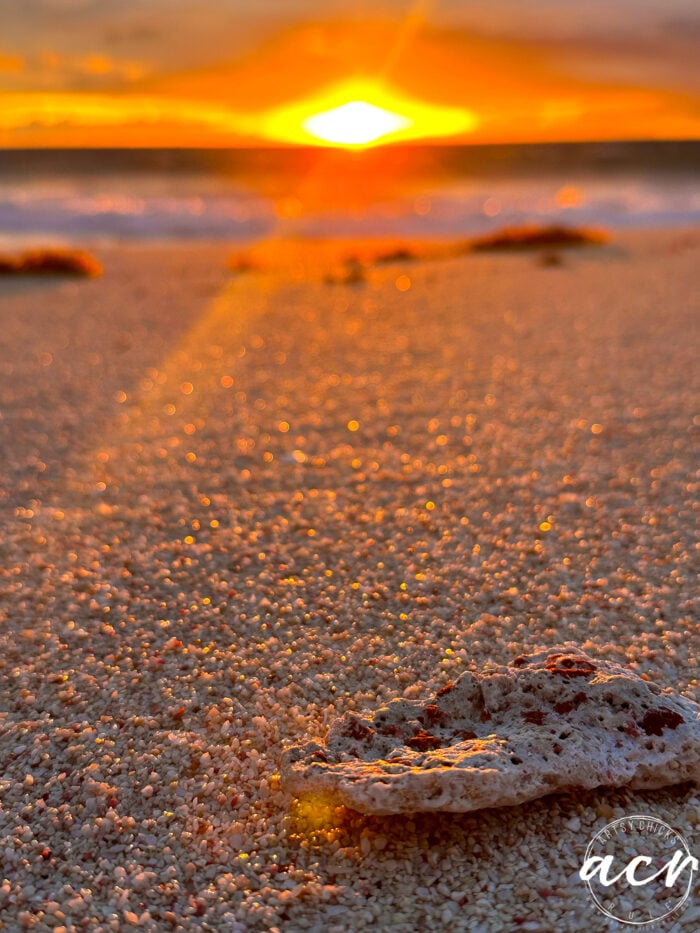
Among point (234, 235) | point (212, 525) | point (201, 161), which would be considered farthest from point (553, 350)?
point (201, 161)

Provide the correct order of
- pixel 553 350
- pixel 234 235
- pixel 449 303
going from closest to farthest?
pixel 553 350, pixel 449 303, pixel 234 235

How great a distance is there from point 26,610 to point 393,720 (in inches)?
53.2

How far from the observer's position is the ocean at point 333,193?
15.8 meters

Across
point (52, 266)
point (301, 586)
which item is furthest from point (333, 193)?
point (301, 586)

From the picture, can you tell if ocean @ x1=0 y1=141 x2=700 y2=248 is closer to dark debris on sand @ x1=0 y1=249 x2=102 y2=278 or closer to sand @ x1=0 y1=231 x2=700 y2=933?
dark debris on sand @ x1=0 y1=249 x2=102 y2=278

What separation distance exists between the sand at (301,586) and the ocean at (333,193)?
979 cm

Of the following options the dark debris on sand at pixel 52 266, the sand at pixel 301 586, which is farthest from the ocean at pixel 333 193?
the sand at pixel 301 586

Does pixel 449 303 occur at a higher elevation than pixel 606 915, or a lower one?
higher

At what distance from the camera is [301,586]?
2.66m

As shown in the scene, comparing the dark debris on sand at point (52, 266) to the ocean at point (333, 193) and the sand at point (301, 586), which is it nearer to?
the sand at point (301, 586)

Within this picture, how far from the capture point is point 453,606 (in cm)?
254

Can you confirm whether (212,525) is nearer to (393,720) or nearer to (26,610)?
(26,610)

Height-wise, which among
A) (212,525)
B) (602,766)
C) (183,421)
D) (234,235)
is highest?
(234,235)

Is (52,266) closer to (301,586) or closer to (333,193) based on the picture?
(301,586)
